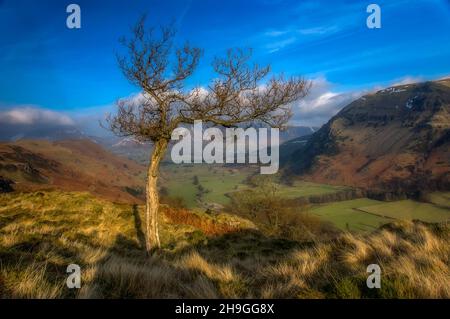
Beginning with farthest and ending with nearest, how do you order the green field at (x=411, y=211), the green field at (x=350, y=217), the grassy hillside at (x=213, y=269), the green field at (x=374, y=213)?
the green field at (x=411, y=211)
the green field at (x=374, y=213)
the green field at (x=350, y=217)
the grassy hillside at (x=213, y=269)

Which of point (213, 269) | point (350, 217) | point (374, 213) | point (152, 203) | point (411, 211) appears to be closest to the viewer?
point (213, 269)

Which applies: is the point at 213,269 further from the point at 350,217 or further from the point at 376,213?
the point at 376,213

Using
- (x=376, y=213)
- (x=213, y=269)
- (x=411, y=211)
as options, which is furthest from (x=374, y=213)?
(x=213, y=269)

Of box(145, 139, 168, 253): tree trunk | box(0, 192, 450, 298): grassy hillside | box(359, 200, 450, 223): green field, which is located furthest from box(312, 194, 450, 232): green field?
box(0, 192, 450, 298): grassy hillside

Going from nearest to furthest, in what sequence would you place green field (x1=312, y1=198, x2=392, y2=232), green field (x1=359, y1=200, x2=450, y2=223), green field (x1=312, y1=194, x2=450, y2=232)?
green field (x1=312, y1=198, x2=392, y2=232) → green field (x1=312, y1=194, x2=450, y2=232) → green field (x1=359, y1=200, x2=450, y2=223)

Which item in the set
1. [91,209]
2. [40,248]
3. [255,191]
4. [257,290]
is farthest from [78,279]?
[255,191]

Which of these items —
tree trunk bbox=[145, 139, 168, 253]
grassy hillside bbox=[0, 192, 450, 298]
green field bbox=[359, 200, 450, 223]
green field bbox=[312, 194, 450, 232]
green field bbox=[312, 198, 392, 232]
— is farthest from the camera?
green field bbox=[359, 200, 450, 223]

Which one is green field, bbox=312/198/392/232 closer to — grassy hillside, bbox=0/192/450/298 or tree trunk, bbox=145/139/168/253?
tree trunk, bbox=145/139/168/253

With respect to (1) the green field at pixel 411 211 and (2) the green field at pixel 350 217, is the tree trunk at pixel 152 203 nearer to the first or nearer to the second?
(2) the green field at pixel 350 217

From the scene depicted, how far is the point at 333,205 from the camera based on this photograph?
124 metres

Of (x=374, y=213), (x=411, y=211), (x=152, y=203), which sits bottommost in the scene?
(x=374, y=213)

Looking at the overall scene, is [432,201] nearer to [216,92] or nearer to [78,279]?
[216,92]

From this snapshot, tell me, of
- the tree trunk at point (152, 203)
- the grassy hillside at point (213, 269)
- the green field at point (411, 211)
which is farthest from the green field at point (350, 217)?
the grassy hillside at point (213, 269)
